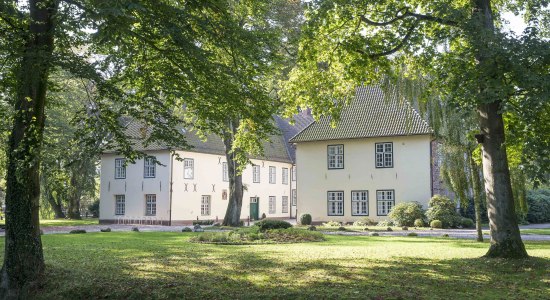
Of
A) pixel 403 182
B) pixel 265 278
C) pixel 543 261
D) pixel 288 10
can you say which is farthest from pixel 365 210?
pixel 265 278

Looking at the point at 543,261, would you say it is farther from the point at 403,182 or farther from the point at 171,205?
the point at 171,205

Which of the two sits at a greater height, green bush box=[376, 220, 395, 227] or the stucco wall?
the stucco wall

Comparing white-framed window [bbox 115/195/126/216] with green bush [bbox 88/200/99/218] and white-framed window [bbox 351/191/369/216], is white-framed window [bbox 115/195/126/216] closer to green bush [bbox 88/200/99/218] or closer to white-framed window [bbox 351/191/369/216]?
green bush [bbox 88/200/99/218]

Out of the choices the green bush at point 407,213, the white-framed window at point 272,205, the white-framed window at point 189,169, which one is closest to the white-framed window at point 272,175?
the white-framed window at point 272,205

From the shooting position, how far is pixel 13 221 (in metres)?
10.4

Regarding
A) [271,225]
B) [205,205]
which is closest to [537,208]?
[271,225]

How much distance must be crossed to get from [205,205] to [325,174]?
10.3 metres

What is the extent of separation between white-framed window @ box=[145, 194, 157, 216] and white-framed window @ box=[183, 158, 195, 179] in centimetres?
263

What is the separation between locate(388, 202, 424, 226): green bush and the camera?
29.9 meters

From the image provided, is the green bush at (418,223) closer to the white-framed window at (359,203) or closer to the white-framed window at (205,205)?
the white-framed window at (359,203)

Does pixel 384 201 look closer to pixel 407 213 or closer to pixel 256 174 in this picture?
pixel 407 213

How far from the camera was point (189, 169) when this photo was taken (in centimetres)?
3838

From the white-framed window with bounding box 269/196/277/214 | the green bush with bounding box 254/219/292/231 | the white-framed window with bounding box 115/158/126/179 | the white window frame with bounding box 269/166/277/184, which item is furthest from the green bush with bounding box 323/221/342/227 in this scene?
the white-framed window with bounding box 115/158/126/179

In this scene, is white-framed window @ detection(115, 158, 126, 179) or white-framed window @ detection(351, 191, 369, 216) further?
white-framed window @ detection(115, 158, 126, 179)
